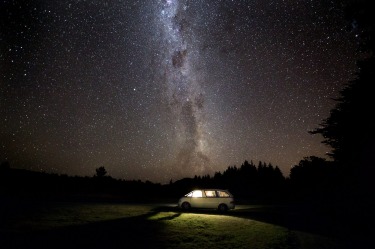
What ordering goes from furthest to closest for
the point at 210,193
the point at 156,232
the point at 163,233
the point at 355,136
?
1. the point at 355,136
2. the point at 210,193
3. the point at 156,232
4. the point at 163,233

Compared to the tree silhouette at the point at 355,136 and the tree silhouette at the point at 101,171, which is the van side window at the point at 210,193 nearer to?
the tree silhouette at the point at 355,136

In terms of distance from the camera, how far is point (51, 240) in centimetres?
1119

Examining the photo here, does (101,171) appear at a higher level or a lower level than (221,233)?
higher

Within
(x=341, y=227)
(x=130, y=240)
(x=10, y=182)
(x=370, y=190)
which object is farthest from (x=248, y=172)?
(x=130, y=240)

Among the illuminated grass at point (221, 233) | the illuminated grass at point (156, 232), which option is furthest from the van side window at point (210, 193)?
the illuminated grass at point (156, 232)

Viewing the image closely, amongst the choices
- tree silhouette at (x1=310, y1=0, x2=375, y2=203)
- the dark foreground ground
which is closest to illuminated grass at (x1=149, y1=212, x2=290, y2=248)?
the dark foreground ground

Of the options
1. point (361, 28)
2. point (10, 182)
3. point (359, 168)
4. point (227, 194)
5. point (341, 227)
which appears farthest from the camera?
point (10, 182)

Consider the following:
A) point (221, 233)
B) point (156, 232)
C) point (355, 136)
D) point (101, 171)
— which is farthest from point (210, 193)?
point (101, 171)

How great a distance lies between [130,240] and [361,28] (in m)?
10.4

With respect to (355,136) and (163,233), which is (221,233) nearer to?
(163,233)

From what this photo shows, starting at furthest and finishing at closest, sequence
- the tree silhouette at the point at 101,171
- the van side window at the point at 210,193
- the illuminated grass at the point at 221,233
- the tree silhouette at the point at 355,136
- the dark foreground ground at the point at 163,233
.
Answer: the tree silhouette at the point at 101,171 → the tree silhouette at the point at 355,136 → the van side window at the point at 210,193 → the illuminated grass at the point at 221,233 → the dark foreground ground at the point at 163,233

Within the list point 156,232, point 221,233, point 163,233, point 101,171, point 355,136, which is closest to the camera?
point 163,233

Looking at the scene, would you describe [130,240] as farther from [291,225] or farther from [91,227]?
[291,225]

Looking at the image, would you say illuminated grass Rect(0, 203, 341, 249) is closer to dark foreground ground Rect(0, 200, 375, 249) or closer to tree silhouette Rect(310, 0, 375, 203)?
dark foreground ground Rect(0, 200, 375, 249)
